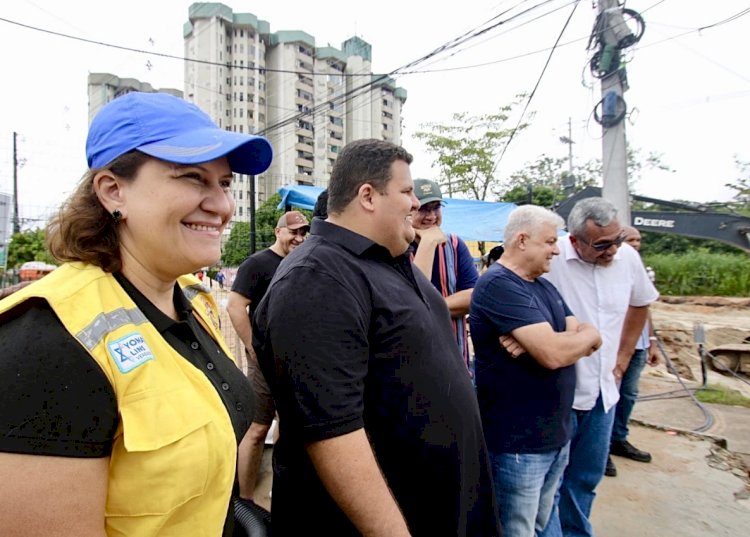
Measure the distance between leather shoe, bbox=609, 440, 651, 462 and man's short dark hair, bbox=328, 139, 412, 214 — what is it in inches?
148

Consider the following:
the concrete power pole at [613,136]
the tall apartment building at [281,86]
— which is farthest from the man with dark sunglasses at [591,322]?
the tall apartment building at [281,86]

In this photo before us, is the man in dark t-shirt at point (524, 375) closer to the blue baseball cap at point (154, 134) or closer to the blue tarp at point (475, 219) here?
the blue baseball cap at point (154, 134)

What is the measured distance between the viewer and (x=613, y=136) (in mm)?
6652

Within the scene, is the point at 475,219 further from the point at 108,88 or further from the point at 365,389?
the point at 108,88

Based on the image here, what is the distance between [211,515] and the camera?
994mm

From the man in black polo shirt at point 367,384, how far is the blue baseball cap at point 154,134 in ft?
1.53

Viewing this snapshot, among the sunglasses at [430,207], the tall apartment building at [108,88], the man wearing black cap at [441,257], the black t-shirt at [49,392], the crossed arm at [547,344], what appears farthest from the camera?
the tall apartment building at [108,88]

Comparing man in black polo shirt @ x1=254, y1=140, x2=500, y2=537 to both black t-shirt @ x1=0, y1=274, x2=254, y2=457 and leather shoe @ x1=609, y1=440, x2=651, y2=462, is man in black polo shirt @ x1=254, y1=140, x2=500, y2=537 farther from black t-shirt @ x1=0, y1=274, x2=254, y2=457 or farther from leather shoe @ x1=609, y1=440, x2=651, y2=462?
leather shoe @ x1=609, y1=440, x2=651, y2=462

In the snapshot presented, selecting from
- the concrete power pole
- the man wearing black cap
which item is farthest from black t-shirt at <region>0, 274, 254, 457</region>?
the concrete power pole

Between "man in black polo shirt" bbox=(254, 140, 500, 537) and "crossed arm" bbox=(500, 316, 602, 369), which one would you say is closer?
"man in black polo shirt" bbox=(254, 140, 500, 537)

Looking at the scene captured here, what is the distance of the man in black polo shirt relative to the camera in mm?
1273

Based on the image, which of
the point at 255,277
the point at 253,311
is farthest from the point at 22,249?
the point at 253,311

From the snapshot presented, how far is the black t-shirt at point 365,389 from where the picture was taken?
129 centimetres

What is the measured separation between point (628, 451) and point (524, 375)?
8.86 ft
